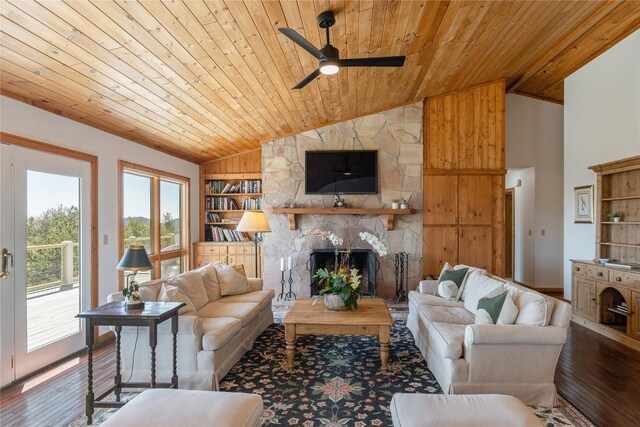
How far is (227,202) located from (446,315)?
473 centimetres

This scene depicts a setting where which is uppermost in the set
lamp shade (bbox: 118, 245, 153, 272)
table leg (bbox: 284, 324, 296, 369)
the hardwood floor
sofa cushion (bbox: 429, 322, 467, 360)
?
lamp shade (bbox: 118, 245, 153, 272)

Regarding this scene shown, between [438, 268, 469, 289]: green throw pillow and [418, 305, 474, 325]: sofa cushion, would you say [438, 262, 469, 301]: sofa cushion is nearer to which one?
[438, 268, 469, 289]: green throw pillow

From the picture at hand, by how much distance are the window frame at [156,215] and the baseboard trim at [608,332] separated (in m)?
5.89

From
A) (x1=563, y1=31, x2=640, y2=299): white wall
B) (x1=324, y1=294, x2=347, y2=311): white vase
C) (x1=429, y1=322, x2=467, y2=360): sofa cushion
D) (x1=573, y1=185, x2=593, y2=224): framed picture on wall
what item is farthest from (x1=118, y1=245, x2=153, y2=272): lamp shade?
(x1=573, y1=185, x2=593, y2=224): framed picture on wall

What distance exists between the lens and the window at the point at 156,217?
4.49 metres

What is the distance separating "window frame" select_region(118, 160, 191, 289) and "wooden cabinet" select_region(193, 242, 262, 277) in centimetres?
19

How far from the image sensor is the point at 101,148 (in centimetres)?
388

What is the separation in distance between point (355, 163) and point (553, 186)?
3963 millimetres

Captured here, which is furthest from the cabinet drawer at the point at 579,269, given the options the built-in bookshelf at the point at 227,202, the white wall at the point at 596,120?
the built-in bookshelf at the point at 227,202

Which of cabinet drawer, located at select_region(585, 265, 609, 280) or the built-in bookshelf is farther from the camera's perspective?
the built-in bookshelf

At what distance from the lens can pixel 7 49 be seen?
89.5 inches

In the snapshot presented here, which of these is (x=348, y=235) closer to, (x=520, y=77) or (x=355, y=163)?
(x=355, y=163)

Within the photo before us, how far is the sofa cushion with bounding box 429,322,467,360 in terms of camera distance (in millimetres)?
2537

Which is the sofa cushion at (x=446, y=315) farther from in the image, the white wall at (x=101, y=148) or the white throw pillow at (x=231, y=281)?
the white wall at (x=101, y=148)
